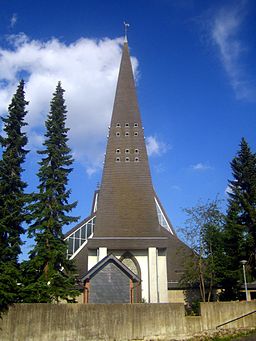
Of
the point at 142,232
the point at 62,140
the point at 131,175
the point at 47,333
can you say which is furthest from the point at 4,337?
the point at 131,175

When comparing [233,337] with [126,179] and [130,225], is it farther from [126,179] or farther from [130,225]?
[126,179]

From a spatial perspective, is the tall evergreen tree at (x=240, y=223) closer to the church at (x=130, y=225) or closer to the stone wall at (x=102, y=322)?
the church at (x=130, y=225)

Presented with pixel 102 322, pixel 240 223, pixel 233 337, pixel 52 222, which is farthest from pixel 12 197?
pixel 240 223

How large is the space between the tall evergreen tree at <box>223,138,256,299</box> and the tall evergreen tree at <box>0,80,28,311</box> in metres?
14.4

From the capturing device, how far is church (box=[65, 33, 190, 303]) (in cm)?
2742

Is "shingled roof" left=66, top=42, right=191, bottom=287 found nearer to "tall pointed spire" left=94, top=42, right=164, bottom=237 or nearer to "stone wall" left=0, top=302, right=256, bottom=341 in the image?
"tall pointed spire" left=94, top=42, right=164, bottom=237

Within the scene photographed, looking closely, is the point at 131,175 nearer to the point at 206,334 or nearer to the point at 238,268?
the point at 238,268

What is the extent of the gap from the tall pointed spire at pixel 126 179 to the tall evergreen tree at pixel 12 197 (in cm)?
1231

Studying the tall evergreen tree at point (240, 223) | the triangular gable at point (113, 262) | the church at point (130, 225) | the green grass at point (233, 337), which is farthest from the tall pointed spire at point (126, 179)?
the green grass at point (233, 337)

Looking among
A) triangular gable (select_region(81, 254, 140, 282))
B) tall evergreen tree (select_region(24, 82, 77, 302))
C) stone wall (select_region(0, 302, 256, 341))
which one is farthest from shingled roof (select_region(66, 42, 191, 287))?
stone wall (select_region(0, 302, 256, 341))

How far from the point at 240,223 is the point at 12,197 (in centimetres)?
1589

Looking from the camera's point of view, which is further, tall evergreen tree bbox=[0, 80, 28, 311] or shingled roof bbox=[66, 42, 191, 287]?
shingled roof bbox=[66, 42, 191, 287]

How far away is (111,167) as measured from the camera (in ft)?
107

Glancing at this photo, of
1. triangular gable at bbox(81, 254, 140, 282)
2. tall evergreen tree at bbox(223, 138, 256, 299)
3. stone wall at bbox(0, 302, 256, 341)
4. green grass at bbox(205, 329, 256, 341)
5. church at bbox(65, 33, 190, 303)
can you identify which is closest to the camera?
stone wall at bbox(0, 302, 256, 341)
